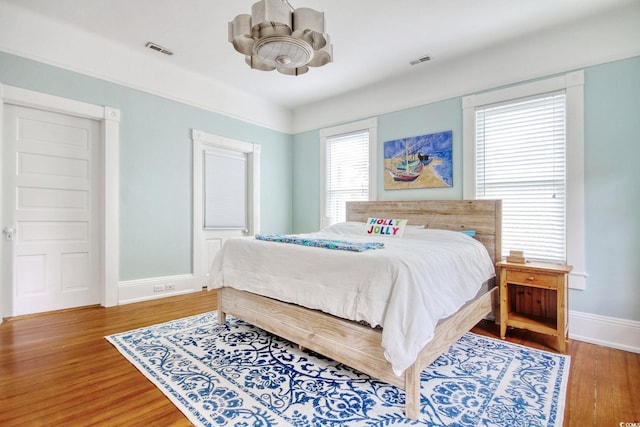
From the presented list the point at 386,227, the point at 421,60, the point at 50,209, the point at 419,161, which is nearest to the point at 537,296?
the point at 386,227

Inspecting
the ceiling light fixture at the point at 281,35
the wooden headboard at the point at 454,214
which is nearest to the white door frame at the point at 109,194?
the ceiling light fixture at the point at 281,35

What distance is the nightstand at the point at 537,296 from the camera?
2.39 m

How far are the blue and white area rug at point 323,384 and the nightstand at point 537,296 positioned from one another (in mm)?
196

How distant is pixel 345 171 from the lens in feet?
15.4

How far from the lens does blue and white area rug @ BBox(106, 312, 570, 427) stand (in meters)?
1.59

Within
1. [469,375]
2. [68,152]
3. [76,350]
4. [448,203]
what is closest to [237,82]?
[68,152]

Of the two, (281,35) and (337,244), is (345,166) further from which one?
(281,35)

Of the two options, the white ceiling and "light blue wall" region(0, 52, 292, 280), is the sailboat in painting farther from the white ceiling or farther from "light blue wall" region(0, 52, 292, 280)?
"light blue wall" region(0, 52, 292, 280)

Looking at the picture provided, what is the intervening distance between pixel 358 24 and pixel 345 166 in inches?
81.1

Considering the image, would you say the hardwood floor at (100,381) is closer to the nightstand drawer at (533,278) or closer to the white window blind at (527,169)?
the nightstand drawer at (533,278)

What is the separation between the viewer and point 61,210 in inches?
128

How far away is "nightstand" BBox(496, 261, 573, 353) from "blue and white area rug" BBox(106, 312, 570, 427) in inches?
7.7

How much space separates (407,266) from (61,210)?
3588 millimetres

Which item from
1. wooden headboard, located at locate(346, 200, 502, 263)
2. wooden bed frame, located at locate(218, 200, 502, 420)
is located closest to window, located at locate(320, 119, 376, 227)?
wooden headboard, located at locate(346, 200, 502, 263)
